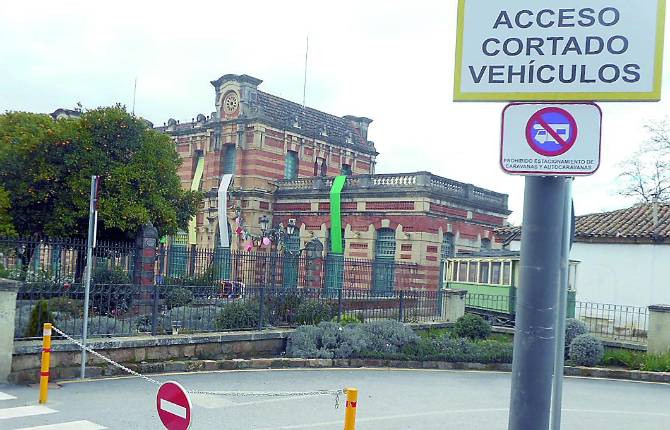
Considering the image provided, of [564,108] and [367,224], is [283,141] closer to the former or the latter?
[367,224]

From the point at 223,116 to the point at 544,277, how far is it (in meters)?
36.2

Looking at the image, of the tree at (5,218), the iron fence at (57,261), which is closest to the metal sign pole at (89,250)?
the iron fence at (57,261)

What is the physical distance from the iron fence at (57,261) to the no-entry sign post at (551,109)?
11.2m

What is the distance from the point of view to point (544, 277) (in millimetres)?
3293

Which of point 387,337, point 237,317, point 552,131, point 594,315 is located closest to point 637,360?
point 387,337

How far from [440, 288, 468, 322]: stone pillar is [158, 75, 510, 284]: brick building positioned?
916 centimetres

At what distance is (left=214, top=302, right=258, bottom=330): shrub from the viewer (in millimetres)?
15289

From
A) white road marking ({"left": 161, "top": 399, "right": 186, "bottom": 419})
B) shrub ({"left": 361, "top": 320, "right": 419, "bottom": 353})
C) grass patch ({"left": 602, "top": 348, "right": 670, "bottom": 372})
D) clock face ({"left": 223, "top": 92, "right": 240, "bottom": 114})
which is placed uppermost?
clock face ({"left": 223, "top": 92, "right": 240, "bottom": 114})

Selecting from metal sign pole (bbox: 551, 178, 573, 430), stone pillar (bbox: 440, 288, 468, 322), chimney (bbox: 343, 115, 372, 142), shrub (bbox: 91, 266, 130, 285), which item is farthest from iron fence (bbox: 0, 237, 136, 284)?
chimney (bbox: 343, 115, 372, 142)

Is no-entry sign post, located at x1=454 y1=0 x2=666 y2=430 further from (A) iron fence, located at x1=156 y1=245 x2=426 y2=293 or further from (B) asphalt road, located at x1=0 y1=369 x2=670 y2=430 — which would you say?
(A) iron fence, located at x1=156 y1=245 x2=426 y2=293

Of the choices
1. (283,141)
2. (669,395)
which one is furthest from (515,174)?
(283,141)

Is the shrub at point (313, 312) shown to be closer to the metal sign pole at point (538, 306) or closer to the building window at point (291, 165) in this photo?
the metal sign pole at point (538, 306)

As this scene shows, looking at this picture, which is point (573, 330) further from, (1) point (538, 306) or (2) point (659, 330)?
(1) point (538, 306)

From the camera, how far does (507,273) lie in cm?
2402
